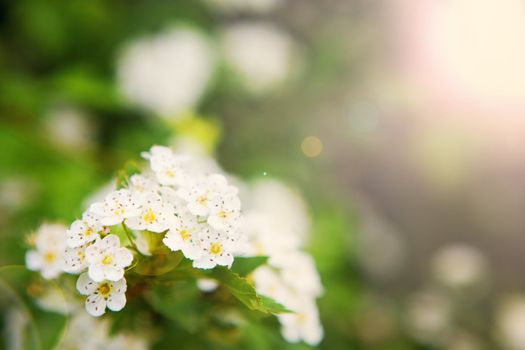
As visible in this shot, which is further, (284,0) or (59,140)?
(284,0)

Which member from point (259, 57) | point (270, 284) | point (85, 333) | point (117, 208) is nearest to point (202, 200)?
point (117, 208)

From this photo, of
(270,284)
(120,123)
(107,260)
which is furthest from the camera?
(120,123)

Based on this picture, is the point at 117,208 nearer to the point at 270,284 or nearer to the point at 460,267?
the point at 270,284

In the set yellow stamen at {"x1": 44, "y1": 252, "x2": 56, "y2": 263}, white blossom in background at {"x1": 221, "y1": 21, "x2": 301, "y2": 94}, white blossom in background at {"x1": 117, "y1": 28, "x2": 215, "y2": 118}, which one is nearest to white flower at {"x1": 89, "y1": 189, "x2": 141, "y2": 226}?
yellow stamen at {"x1": 44, "y1": 252, "x2": 56, "y2": 263}

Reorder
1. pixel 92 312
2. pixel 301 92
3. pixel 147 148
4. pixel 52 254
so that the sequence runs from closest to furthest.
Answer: pixel 92 312 → pixel 52 254 → pixel 147 148 → pixel 301 92

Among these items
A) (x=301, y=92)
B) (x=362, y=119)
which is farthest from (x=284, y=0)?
(x=362, y=119)

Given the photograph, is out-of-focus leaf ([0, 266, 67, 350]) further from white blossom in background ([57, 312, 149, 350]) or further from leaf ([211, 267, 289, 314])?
leaf ([211, 267, 289, 314])

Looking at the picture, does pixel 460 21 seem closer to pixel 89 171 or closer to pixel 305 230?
pixel 305 230
